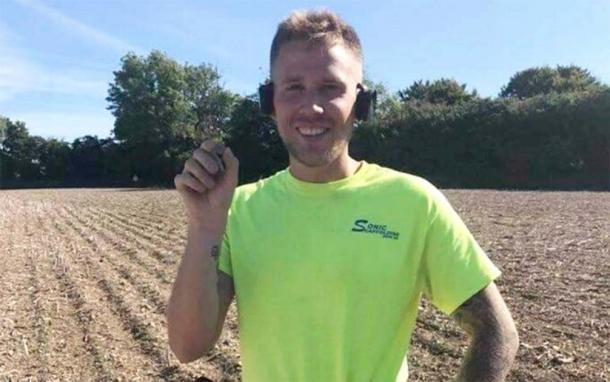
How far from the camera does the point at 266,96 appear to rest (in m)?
1.89

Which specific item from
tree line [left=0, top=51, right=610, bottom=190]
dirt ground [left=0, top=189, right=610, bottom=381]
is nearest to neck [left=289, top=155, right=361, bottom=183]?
dirt ground [left=0, top=189, right=610, bottom=381]

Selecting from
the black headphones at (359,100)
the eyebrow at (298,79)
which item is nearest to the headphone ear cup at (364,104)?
the black headphones at (359,100)

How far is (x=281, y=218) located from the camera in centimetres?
182

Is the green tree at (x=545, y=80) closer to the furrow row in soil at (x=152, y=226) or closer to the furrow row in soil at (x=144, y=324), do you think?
the furrow row in soil at (x=152, y=226)

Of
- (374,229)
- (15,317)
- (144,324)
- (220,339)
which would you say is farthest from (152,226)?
(374,229)

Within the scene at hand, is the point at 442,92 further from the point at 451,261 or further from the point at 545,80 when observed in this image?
the point at 451,261

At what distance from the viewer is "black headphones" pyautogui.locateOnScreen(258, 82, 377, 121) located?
1.88 meters

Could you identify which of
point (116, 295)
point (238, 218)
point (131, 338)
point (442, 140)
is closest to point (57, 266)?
point (116, 295)

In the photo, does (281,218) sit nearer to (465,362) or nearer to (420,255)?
(420,255)

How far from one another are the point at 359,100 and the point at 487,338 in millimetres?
755

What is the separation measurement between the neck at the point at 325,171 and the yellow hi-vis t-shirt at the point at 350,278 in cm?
6

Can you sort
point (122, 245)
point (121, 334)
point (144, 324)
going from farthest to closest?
point (122, 245) → point (144, 324) → point (121, 334)

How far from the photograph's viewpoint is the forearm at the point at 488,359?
162 cm

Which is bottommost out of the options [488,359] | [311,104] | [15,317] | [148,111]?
[15,317]
